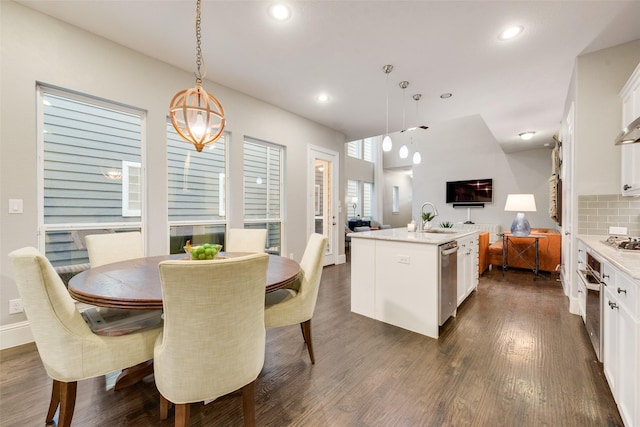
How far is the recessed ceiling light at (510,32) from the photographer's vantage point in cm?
236

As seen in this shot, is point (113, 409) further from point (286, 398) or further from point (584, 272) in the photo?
point (584, 272)

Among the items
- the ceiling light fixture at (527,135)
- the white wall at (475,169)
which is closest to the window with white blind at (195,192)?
the ceiling light fixture at (527,135)

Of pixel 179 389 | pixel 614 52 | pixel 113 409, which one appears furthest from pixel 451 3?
pixel 113 409

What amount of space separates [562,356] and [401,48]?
9.86ft

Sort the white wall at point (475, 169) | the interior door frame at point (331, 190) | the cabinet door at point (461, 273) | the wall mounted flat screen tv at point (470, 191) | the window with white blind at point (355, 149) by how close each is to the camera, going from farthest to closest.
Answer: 1. the window with white blind at point (355, 149)
2. the wall mounted flat screen tv at point (470, 191)
3. the white wall at point (475, 169)
4. the interior door frame at point (331, 190)
5. the cabinet door at point (461, 273)

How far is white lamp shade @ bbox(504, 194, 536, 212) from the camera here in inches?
181

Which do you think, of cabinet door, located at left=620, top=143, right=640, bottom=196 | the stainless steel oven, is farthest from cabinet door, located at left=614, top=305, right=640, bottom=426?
cabinet door, located at left=620, top=143, right=640, bottom=196

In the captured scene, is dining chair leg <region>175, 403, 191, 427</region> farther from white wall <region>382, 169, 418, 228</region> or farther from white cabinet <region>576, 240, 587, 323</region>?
white wall <region>382, 169, 418, 228</region>

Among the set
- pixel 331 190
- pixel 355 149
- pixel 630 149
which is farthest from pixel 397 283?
pixel 355 149

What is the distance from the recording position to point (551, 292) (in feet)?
11.9

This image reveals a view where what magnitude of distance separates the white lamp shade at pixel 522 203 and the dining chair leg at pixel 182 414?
534 centimetres

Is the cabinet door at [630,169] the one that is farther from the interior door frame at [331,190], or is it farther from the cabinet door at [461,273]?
the interior door frame at [331,190]

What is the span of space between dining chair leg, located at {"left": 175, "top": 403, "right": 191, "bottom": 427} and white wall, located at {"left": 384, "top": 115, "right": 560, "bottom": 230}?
7843mm

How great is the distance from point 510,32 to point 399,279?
8.12ft
